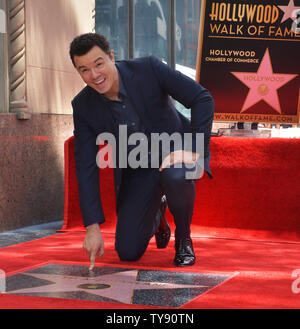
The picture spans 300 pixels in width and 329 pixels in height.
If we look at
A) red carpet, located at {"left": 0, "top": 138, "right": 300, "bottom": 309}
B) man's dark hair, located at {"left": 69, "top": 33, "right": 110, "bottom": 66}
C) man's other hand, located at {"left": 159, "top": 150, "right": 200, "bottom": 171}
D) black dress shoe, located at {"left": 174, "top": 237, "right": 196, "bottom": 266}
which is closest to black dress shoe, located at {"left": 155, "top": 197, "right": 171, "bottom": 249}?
red carpet, located at {"left": 0, "top": 138, "right": 300, "bottom": 309}

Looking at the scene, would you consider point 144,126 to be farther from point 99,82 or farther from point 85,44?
point 85,44

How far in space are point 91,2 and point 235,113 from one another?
171 centimetres

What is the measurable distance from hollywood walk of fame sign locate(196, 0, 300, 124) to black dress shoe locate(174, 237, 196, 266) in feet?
4.55

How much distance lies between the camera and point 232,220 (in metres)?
4.02

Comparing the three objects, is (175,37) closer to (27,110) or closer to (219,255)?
(27,110)

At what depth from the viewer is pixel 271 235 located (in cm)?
390

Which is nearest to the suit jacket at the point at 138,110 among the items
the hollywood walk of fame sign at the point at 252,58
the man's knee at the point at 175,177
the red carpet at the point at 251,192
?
the man's knee at the point at 175,177

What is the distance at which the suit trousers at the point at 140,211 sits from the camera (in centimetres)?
309

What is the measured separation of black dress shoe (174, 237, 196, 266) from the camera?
307cm

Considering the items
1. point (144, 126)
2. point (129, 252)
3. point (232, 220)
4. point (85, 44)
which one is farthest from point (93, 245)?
point (232, 220)

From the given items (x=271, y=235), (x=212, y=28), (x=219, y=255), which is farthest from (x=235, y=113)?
(x=219, y=255)

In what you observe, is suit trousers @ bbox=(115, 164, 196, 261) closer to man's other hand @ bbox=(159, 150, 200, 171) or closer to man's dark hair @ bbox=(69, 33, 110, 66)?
man's other hand @ bbox=(159, 150, 200, 171)

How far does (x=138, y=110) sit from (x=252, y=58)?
1.50m

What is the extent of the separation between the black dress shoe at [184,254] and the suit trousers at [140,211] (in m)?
0.04
